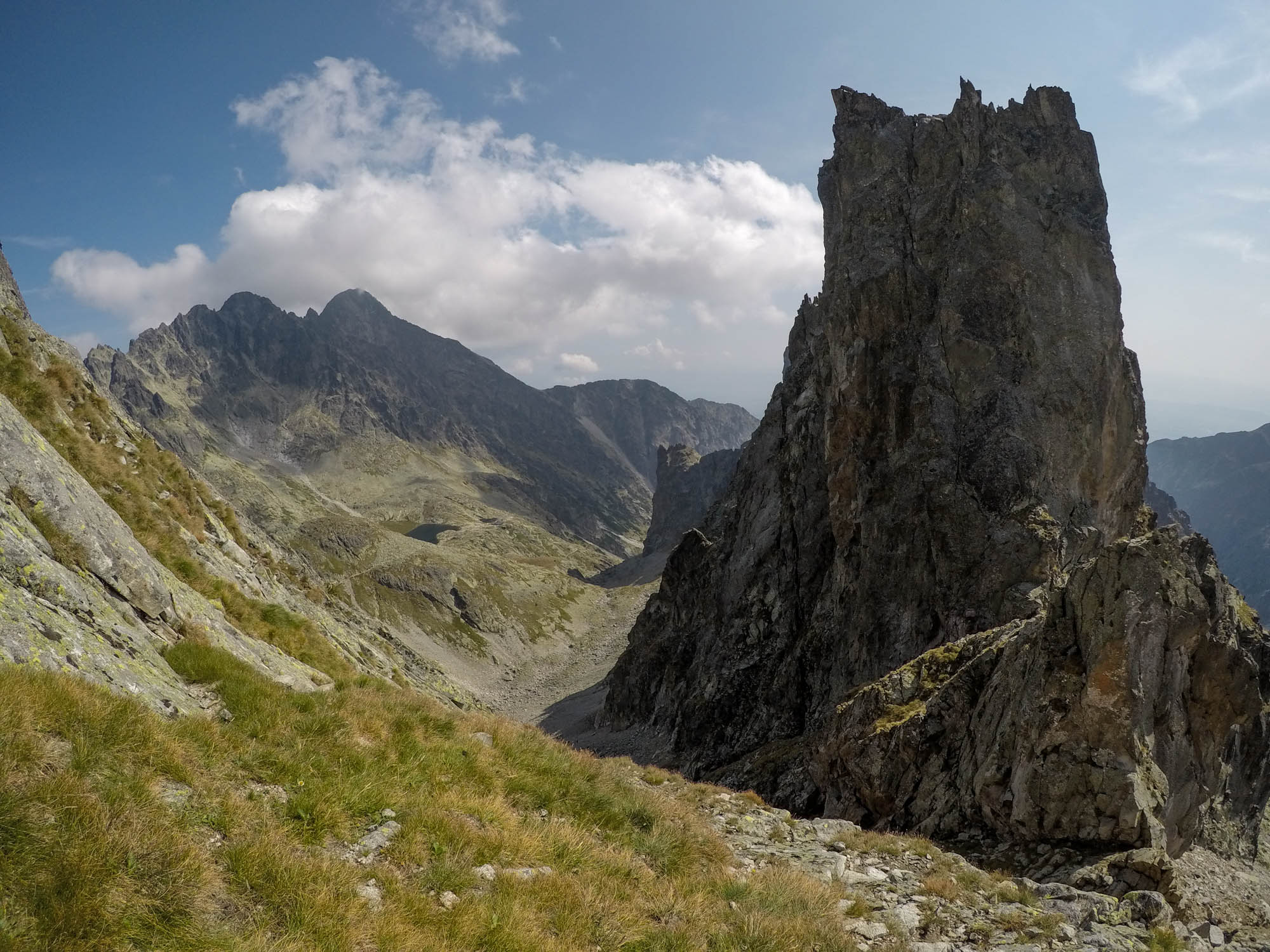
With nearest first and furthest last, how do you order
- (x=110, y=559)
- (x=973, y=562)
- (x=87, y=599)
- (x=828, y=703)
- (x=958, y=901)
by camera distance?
(x=87, y=599), (x=958, y=901), (x=110, y=559), (x=973, y=562), (x=828, y=703)

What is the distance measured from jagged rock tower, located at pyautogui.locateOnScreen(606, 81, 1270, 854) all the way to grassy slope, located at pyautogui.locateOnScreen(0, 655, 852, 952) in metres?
14.6

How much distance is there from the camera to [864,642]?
45969mm

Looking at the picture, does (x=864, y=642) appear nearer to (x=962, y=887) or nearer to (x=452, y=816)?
(x=962, y=887)

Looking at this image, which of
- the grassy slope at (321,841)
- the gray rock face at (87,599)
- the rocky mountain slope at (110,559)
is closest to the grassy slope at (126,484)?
the rocky mountain slope at (110,559)

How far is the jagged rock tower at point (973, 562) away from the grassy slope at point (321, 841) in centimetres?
1455

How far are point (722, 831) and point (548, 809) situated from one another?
213 inches

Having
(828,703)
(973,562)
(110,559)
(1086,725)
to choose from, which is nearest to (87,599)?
(110,559)

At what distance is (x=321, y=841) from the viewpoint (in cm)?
859

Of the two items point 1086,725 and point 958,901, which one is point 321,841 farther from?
point 1086,725

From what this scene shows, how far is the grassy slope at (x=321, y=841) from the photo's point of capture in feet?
19.8

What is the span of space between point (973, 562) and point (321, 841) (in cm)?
4100

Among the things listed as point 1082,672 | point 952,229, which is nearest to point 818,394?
point 952,229

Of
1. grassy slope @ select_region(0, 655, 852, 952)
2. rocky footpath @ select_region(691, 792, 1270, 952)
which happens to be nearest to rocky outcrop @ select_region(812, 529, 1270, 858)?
rocky footpath @ select_region(691, 792, 1270, 952)

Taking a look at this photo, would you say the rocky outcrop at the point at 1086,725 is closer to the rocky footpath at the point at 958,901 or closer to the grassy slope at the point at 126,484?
the rocky footpath at the point at 958,901
